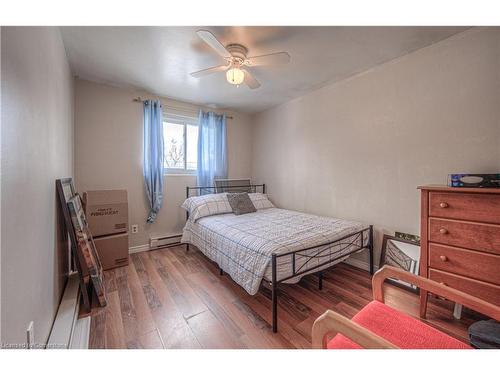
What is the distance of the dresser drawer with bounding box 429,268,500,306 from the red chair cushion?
0.80 m

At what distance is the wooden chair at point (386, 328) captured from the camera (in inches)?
27.9

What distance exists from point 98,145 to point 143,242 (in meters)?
1.50

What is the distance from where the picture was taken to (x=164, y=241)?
10.4 feet

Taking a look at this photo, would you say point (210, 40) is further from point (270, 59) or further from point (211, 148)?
point (211, 148)

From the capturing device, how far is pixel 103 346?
53.3 inches

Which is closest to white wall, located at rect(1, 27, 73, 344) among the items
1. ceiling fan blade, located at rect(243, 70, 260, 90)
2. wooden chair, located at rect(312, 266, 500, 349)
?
wooden chair, located at rect(312, 266, 500, 349)

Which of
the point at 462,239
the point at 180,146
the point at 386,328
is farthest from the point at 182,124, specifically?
the point at 462,239

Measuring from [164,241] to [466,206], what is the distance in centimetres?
344

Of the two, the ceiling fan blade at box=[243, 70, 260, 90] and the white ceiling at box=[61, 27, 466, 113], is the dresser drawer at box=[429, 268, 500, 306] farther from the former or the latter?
the ceiling fan blade at box=[243, 70, 260, 90]

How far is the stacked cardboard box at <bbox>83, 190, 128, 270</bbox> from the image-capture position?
237 cm

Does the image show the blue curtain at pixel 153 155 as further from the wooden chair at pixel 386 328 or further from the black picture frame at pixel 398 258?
the black picture frame at pixel 398 258

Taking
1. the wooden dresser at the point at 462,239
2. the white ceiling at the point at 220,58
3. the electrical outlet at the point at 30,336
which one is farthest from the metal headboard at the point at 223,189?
the wooden dresser at the point at 462,239
